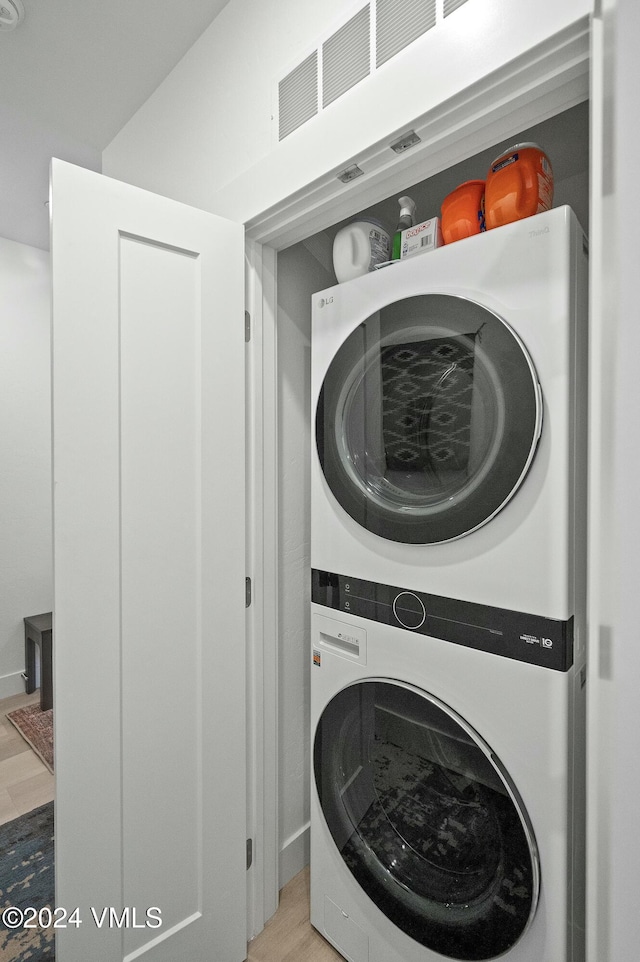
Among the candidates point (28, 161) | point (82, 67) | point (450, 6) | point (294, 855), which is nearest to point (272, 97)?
point (450, 6)

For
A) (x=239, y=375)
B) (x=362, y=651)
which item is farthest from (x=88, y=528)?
(x=362, y=651)

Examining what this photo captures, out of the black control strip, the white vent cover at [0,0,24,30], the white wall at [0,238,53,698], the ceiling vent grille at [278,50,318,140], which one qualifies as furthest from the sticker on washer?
the white wall at [0,238,53,698]

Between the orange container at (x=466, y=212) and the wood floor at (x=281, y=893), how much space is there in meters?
1.89

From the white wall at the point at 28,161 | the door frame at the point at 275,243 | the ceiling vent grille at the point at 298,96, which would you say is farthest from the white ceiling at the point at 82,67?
the door frame at the point at 275,243

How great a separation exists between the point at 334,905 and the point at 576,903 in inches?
25.7

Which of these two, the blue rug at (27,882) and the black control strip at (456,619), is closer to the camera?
the black control strip at (456,619)

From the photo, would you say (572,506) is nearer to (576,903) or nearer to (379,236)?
(576,903)

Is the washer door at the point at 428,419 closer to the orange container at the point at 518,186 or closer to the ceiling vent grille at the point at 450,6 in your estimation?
the orange container at the point at 518,186

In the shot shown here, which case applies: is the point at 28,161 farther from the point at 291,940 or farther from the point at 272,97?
the point at 291,940

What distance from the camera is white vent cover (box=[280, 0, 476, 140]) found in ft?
3.01

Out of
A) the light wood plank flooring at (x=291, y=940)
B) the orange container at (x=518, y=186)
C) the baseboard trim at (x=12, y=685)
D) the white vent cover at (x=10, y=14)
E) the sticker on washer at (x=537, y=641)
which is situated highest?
the white vent cover at (x=10, y=14)

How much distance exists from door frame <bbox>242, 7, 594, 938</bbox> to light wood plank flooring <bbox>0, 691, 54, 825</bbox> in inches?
44.7

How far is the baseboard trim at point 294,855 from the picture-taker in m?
1.54

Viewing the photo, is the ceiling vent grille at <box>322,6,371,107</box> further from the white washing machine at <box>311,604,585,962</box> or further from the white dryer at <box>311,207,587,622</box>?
the white washing machine at <box>311,604,585,962</box>
